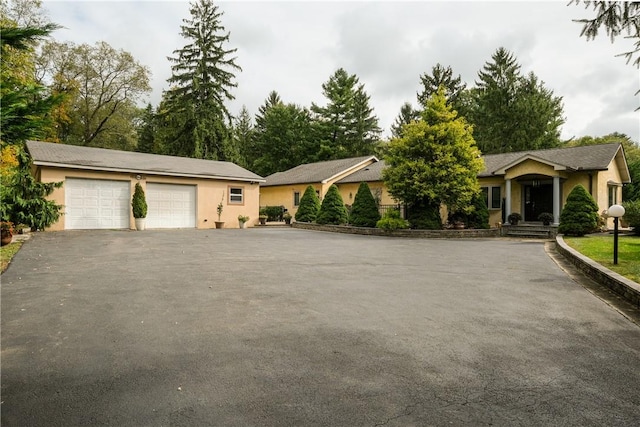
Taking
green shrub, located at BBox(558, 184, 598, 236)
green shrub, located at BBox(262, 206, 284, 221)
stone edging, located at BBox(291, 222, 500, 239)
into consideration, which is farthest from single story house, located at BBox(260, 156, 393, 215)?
green shrub, located at BBox(558, 184, 598, 236)

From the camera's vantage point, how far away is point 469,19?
12086mm

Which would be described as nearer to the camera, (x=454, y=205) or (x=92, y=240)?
(x=92, y=240)

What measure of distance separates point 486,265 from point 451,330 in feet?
17.5

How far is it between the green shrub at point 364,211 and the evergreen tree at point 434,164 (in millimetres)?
1459

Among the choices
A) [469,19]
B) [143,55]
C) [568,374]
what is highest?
[143,55]

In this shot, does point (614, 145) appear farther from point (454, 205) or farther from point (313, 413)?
point (313, 413)

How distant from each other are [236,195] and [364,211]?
8220mm

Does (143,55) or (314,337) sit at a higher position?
(143,55)

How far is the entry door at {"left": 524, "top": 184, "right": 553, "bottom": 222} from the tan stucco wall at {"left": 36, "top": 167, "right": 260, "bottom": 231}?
51.9ft

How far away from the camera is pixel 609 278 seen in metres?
6.57

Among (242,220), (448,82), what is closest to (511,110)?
(448,82)

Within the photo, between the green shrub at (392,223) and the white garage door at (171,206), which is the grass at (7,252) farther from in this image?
the green shrub at (392,223)

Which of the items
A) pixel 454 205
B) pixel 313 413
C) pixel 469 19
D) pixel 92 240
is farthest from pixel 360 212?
pixel 313 413

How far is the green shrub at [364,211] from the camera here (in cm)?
1947
